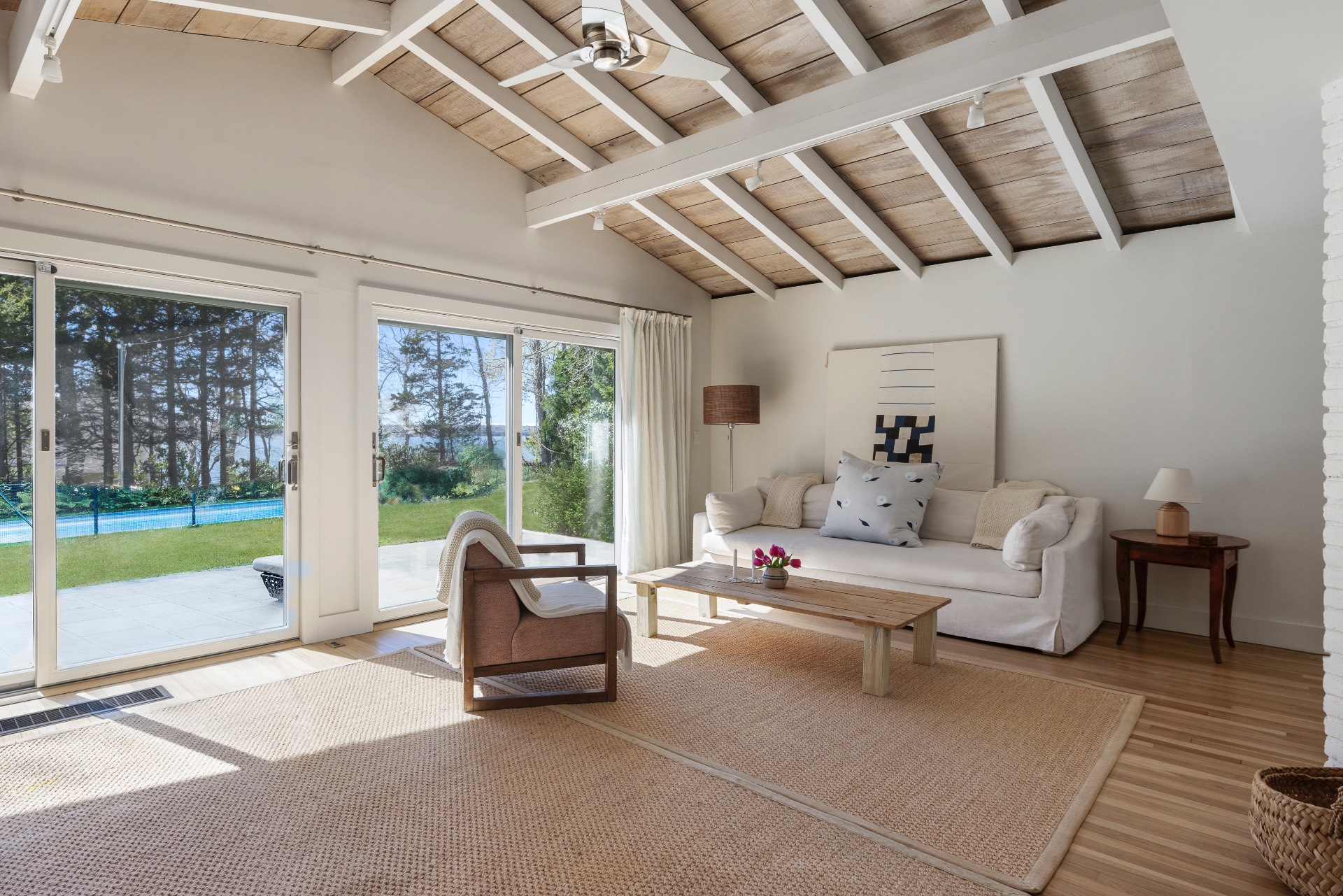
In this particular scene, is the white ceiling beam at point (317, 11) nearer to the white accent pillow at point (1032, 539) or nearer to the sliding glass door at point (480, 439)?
the sliding glass door at point (480, 439)

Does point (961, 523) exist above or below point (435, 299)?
below

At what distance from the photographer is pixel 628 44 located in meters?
2.52

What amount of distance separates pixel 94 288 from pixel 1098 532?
5.38 m

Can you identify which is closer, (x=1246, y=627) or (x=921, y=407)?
(x=1246, y=627)

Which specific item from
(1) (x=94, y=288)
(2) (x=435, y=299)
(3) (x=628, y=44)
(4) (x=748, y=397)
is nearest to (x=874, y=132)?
(3) (x=628, y=44)

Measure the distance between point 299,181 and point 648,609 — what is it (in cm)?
300

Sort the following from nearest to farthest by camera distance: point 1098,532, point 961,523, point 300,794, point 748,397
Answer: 1. point 300,794
2. point 1098,532
3. point 961,523
4. point 748,397

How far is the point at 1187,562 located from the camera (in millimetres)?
3855

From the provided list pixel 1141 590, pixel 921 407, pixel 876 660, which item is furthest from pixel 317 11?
pixel 1141 590

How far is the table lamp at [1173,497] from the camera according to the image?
156 inches

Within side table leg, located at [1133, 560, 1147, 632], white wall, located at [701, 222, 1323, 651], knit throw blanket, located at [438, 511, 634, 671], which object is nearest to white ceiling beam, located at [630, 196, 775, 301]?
white wall, located at [701, 222, 1323, 651]

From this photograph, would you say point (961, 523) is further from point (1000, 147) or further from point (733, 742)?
point (733, 742)

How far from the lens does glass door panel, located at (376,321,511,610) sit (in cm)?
457

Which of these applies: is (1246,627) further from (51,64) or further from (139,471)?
(51,64)
